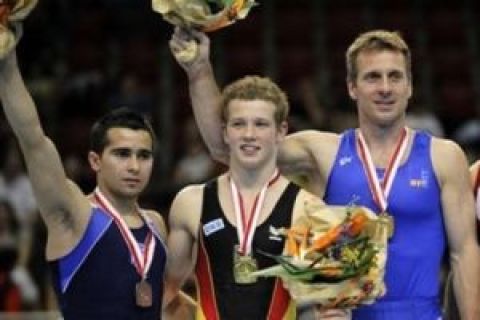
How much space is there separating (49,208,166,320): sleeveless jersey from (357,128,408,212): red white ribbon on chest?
3.31ft

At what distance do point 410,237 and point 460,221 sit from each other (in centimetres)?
22

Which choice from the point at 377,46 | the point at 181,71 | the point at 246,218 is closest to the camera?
the point at 246,218

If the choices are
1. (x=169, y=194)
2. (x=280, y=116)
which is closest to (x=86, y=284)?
(x=280, y=116)

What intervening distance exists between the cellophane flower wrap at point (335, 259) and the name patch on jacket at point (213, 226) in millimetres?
415

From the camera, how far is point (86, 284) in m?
6.36

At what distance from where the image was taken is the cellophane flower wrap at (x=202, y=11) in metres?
6.27

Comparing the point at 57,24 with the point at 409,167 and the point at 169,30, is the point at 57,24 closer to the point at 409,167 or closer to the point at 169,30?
the point at 169,30

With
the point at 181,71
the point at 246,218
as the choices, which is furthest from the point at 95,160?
the point at 181,71

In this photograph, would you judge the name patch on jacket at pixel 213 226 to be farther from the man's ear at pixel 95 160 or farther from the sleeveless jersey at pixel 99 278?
the man's ear at pixel 95 160

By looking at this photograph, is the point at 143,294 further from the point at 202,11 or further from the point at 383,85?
the point at 383,85

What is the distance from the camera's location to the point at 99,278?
6.36m

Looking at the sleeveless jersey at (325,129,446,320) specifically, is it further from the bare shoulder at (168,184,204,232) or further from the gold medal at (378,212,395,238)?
the bare shoulder at (168,184,204,232)

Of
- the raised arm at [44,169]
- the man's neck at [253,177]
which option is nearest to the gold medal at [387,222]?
the man's neck at [253,177]

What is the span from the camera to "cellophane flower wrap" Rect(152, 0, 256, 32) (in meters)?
6.27
